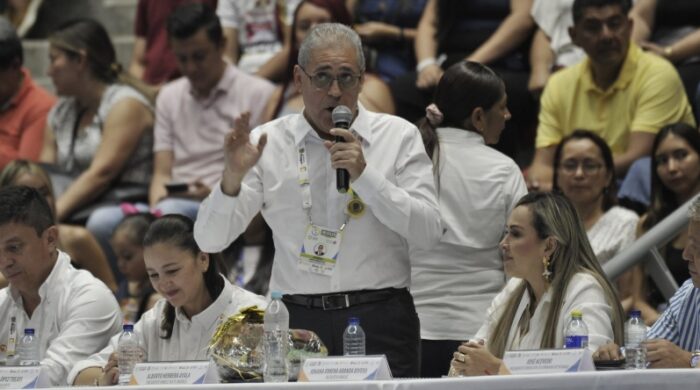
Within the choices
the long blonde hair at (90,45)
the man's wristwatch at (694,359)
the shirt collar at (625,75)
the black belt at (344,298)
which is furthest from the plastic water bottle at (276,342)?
the long blonde hair at (90,45)

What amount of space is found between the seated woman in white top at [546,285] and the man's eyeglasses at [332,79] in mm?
760

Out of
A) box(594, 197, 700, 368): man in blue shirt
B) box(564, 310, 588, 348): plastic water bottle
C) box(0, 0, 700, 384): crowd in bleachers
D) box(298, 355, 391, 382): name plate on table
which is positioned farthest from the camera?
box(0, 0, 700, 384): crowd in bleachers

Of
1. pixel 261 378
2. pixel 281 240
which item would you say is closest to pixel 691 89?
pixel 281 240

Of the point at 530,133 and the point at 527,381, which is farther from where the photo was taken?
the point at 530,133

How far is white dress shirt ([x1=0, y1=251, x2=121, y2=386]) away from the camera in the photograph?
545cm

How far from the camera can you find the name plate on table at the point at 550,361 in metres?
4.00

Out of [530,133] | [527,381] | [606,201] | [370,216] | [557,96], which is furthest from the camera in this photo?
[530,133]

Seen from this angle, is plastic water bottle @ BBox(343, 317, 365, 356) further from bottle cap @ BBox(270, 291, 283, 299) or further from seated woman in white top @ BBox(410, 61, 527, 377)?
seated woman in white top @ BBox(410, 61, 527, 377)

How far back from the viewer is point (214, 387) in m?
3.96

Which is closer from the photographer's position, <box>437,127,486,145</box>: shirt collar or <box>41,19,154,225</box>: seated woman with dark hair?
<box>437,127,486,145</box>: shirt collar

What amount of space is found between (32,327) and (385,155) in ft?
5.41

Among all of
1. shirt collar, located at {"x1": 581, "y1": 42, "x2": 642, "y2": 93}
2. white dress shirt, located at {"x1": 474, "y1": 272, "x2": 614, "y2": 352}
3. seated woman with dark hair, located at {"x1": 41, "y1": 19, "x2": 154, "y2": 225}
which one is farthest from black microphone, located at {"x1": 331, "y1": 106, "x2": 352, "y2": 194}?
seated woman with dark hair, located at {"x1": 41, "y1": 19, "x2": 154, "y2": 225}

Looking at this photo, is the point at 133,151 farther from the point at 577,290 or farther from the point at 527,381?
the point at 527,381

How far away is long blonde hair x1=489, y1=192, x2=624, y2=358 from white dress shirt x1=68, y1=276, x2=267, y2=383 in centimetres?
86
